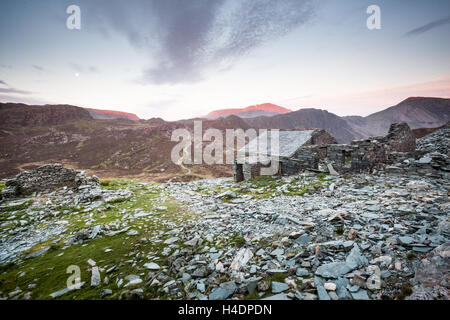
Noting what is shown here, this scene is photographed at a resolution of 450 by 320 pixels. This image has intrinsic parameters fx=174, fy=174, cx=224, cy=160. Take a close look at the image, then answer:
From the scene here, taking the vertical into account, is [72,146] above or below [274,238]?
above

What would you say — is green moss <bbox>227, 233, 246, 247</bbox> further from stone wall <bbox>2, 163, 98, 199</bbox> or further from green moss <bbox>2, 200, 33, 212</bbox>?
stone wall <bbox>2, 163, 98, 199</bbox>

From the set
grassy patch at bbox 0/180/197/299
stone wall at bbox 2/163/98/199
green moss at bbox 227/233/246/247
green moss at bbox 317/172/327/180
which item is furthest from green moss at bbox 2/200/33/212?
green moss at bbox 317/172/327/180

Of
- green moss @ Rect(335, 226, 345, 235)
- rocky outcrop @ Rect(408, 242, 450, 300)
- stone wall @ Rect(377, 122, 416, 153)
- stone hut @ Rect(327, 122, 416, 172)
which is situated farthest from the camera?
stone wall @ Rect(377, 122, 416, 153)

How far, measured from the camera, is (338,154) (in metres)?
9.80

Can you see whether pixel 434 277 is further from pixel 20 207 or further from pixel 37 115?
pixel 37 115

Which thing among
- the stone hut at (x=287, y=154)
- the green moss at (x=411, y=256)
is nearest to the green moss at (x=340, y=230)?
the green moss at (x=411, y=256)

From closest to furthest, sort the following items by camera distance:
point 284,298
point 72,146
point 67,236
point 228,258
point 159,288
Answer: point 284,298 < point 159,288 < point 228,258 < point 67,236 < point 72,146

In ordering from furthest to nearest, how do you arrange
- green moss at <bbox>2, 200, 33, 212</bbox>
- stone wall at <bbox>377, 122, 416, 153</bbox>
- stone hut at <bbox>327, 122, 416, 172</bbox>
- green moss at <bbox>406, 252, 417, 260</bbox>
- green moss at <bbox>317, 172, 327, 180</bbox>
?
stone wall at <bbox>377, 122, 416, 153</bbox> → green moss at <bbox>317, 172, 327, 180</bbox> → stone hut at <bbox>327, 122, 416, 172</bbox> → green moss at <bbox>2, 200, 33, 212</bbox> → green moss at <bbox>406, 252, 417, 260</bbox>

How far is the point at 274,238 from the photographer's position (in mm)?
4406

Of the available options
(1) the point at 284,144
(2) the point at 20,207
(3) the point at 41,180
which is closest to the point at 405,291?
(2) the point at 20,207

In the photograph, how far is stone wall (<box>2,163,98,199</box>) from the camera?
1097 cm

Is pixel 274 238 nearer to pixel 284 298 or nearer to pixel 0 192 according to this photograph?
pixel 284 298
